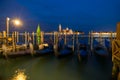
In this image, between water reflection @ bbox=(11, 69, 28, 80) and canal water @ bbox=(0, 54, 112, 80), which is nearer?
water reflection @ bbox=(11, 69, 28, 80)

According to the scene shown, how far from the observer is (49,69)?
1338 centimetres

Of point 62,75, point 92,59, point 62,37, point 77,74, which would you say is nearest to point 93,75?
point 77,74

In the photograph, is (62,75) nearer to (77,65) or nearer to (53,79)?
(53,79)

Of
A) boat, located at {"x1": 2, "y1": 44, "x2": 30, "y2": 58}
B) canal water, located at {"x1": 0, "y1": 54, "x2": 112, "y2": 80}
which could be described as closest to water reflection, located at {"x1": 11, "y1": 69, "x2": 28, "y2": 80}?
canal water, located at {"x1": 0, "y1": 54, "x2": 112, "y2": 80}

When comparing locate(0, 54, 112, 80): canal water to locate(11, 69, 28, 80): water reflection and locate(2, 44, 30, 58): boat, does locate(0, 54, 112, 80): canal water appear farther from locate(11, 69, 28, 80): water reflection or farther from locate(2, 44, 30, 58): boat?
locate(2, 44, 30, 58): boat

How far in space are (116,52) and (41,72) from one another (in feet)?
18.5

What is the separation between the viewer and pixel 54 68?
44.8 ft

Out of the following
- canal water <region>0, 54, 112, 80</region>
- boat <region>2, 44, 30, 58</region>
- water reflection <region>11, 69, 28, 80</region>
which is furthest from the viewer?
boat <region>2, 44, 30, 58</region>

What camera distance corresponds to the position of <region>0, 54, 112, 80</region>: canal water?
11.3 metres

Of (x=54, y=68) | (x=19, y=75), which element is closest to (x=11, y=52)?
(x=54, y=68)

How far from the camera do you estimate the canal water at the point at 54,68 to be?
1133 cm

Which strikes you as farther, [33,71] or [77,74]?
[33,71]

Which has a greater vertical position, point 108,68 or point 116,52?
point 116,52

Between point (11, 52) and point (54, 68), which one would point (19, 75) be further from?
point (11, 52)
